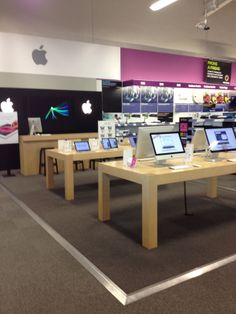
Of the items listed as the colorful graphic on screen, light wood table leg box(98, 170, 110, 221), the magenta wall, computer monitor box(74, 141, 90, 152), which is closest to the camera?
light wood table leg box(98, 170, 110, 221)

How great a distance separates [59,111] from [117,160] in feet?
11.9

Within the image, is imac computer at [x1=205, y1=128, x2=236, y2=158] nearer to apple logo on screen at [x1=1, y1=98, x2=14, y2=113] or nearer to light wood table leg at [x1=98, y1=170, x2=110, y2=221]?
light wood table leg at [x1=98, y1=170, x2=110, y2=221]

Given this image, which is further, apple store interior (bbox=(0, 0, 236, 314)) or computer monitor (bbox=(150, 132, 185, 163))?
computer monitor (bbox=(150, 132, 185, 163))

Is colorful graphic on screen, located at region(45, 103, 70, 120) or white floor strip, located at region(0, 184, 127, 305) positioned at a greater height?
colorful graphic on screen, located at region(45, 103, 70, 120)

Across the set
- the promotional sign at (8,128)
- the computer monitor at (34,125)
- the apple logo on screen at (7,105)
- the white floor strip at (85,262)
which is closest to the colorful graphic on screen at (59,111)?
the computer monitor at (34,125)

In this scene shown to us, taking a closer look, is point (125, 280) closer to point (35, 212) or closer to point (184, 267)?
point (184, 267)

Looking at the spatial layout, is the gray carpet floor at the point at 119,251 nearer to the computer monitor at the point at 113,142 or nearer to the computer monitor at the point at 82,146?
the computer monitor at the point at 82,146

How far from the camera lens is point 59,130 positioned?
8.64 meters

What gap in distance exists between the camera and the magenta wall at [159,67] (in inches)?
382

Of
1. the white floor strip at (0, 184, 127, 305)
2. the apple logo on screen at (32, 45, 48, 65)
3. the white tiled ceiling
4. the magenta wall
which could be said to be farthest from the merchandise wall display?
the white floor strip at (0, 184, 127, 305)

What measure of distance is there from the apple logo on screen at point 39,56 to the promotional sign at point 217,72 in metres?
6.03

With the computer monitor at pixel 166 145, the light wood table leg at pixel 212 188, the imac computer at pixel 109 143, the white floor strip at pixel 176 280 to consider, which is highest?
the computer monitor at pixel 166 145

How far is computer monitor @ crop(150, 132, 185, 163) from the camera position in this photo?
3643 millimetres

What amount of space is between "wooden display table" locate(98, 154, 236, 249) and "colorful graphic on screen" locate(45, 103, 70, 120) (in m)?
4.97
